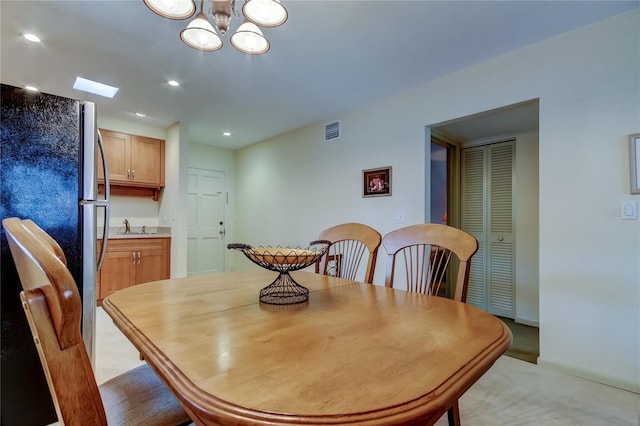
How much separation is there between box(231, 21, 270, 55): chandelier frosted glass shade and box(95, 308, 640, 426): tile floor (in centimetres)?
226

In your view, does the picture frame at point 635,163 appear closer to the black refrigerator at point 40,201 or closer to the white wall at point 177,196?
the black refrigerator at point 40,201

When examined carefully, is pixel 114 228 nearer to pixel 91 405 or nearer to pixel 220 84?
pixel 220 84

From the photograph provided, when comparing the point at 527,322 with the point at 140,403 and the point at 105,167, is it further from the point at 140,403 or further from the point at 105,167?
the point at 105,167

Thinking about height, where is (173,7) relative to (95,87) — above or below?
below

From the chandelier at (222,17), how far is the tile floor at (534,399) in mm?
2213

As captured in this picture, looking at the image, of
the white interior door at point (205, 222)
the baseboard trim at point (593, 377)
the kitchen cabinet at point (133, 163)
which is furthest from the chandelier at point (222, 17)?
the white interior door at point (205, 222)

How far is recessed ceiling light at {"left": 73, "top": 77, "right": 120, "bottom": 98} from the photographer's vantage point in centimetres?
307

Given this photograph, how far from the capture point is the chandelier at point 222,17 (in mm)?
1514

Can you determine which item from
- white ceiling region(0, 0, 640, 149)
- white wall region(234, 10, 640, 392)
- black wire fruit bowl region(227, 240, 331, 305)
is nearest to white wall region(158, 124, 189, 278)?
white ceiling region(0, 0, 640, 149)

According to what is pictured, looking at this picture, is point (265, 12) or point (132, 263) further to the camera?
point (132, 263)

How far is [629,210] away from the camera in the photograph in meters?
1.97

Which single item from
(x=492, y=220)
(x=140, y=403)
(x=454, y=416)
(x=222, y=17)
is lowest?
(x=454, y=416)

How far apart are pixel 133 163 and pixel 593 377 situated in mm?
5197

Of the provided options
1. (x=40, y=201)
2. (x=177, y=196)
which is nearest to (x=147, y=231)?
(x=177, y=196)
